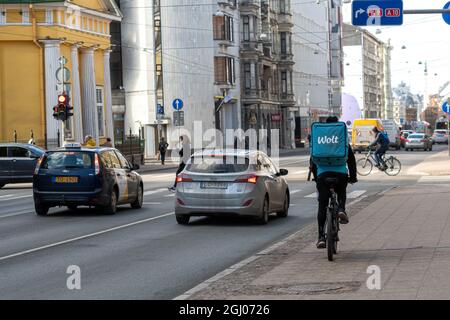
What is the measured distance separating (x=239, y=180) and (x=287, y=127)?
246 ft

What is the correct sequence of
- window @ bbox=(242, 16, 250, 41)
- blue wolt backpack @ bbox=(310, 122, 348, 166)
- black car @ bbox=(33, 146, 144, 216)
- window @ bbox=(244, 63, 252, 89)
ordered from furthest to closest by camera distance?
window @ bbox=(242, 16, 250, 41), window @ bbox=(244, 63, 252, 89), black car @ bbox=(33, 146, 144, 216), blue wolt backpack @ bbox=(310, 122, 348, 166)

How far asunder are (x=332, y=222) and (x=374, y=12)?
15.6m

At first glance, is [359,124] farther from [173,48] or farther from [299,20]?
[299,20]

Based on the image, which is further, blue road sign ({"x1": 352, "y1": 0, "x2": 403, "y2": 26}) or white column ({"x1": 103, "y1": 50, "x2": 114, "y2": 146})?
white column ({"x1": 103, "y1": 50, "x2": 114, "y2": 146})

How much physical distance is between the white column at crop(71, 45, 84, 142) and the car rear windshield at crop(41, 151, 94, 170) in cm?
3134

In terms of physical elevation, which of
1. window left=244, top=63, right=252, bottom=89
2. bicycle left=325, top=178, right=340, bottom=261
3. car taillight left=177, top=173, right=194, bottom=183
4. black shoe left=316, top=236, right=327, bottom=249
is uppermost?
window left=244, top=63, right=252, bottom=89

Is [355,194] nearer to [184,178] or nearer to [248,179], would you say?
[248,179]

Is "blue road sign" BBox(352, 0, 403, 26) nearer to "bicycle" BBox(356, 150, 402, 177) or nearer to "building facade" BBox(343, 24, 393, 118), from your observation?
"bicycle" BBox(356, 150, 402, 177)

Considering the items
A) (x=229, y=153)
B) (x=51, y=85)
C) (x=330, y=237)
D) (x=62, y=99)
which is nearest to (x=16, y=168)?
(x=62, y=99)

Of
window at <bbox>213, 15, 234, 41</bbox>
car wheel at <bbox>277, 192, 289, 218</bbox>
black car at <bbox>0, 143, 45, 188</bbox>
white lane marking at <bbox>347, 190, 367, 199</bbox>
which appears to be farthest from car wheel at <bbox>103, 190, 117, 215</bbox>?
window at <bbox>213, 15, 234, 41</bbox>

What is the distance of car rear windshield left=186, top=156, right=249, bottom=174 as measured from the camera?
62.1ft

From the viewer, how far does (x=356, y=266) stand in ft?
38.7

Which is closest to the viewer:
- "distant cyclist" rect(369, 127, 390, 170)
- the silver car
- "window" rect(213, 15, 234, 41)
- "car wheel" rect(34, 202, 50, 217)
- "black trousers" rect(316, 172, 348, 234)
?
"black trousers" rect(316, 172, 348, 234)
